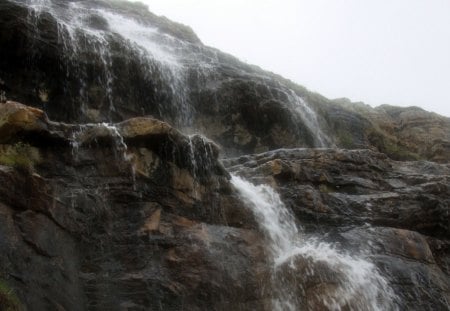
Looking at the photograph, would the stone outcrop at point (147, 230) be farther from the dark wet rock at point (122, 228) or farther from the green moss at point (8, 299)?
the green moss at point (8, 299)

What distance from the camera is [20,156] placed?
9641 millimetres

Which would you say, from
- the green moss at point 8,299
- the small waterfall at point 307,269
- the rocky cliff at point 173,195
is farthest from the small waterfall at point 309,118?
the green moss at point 8,299

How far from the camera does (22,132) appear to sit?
33.1 feet

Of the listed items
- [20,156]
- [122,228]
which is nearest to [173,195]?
[122,228]

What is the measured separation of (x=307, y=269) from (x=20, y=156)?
662cm

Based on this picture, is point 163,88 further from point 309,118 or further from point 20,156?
point 20,156

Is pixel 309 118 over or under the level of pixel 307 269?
over

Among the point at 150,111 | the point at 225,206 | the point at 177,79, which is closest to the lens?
the point at 225,206

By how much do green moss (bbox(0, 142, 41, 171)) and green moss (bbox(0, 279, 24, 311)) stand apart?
2.29 metres

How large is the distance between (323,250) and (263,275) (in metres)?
2.59

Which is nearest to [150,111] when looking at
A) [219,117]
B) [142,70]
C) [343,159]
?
[142,70]

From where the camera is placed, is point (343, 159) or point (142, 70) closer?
point (343, 159)

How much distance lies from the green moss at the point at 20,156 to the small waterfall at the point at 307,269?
17.6 feet

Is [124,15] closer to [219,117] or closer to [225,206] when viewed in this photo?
[219,117]
